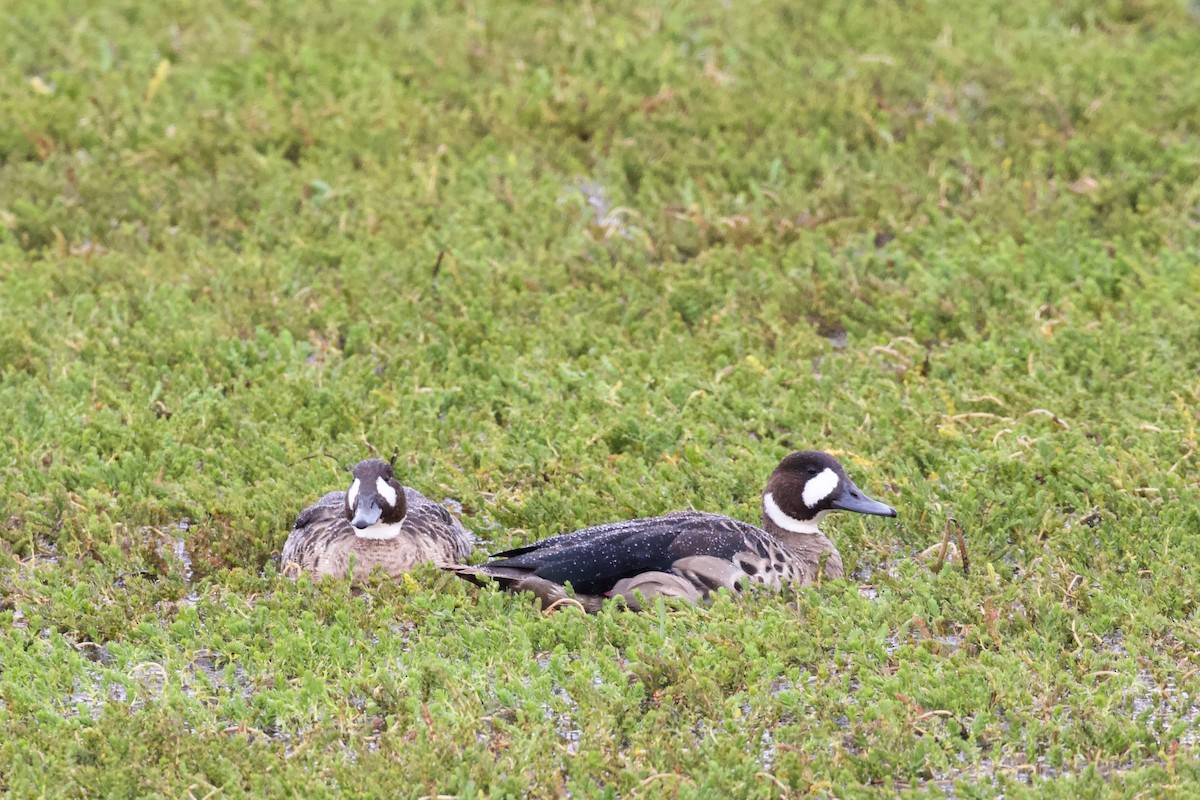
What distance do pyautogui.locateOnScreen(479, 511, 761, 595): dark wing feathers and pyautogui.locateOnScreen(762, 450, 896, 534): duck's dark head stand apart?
41cm

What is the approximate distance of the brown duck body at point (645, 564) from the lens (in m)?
7.28

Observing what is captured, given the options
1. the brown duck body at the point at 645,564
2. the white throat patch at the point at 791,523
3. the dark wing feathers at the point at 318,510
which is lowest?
the dark wing feathers at the point at 318,510

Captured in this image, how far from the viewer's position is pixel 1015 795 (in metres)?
5.54

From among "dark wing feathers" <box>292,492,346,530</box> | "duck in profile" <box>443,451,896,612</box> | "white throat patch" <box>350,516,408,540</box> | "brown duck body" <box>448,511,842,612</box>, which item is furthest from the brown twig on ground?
"dark wing feathers" <box>292,492,346,530</box>

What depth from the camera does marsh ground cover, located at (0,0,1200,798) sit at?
616 cm

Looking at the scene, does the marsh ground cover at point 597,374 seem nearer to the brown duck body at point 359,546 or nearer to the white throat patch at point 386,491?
the brown duck body at point 359,546

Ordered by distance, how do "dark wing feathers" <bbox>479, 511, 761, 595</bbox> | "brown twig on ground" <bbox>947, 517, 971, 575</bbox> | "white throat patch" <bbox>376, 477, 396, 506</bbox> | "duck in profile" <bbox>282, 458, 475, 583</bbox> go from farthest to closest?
"white throat patch" <bbox>376, 477, 396, 506</bbox> → "duck in profile" <bbox>282, 458, 475, 583</bbox> → "brown twig on ground" <bbox>947, 517, 971, 575</bbox> → "dark wing feathers" <bbox>479, 511, 761, 595</bbox>

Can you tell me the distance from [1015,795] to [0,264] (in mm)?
8261

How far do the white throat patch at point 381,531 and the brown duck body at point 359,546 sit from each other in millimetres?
Answer: 16

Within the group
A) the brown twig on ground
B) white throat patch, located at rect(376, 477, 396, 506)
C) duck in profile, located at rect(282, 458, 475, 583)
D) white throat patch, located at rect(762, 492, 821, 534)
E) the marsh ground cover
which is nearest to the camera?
the marsh ground cover

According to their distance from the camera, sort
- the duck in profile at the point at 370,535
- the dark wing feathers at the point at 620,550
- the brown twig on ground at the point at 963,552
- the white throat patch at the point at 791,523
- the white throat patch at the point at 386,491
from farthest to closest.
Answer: the white throat patch at the point at 791,523
the white throat patch at the point at 386,491
the duck in profile at the point at 370,535
the brown twig on ground at the point at 963,552
the dark wing feathers at the point at 620,550

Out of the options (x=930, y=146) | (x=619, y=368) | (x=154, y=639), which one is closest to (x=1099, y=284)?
(x=930, y=146)

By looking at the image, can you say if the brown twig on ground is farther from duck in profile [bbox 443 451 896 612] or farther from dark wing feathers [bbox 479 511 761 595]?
dark wing feathers [bbox 479 511 761 595]

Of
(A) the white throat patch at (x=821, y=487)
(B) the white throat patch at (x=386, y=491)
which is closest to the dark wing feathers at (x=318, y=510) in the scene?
(B) the white throat patch at (x=386, y=491)
